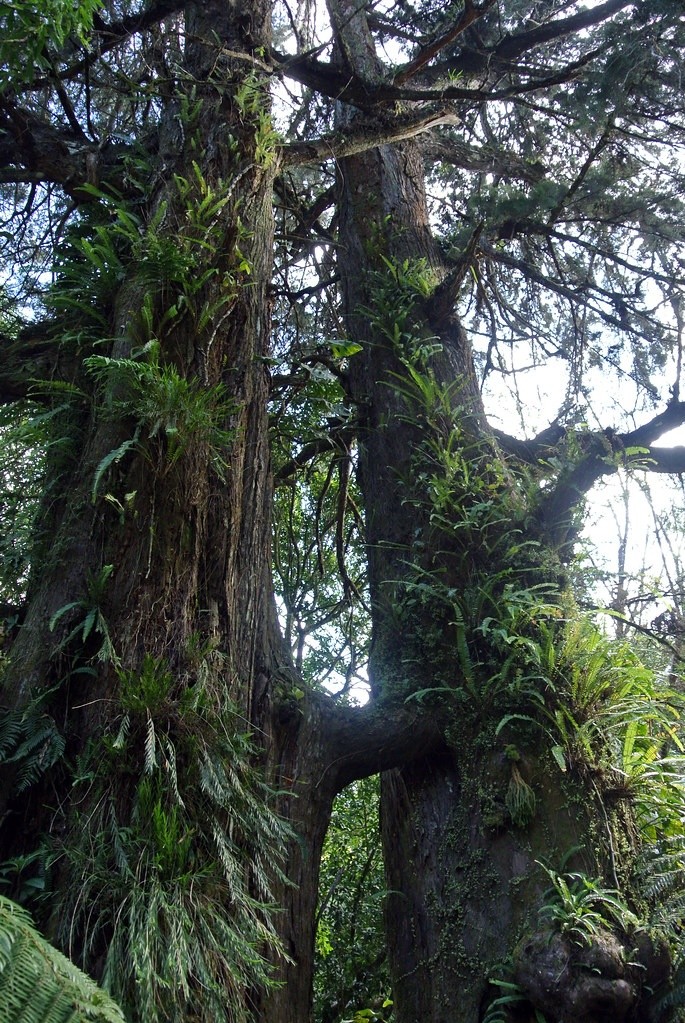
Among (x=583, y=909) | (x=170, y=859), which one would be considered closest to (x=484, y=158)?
(x=583, y=909)

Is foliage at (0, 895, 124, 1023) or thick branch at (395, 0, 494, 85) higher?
thick branch at (395, 0, 494, 85)

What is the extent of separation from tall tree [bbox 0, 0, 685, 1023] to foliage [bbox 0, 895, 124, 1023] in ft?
1.58

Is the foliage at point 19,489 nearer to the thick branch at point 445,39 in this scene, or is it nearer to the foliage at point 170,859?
the foliage at point 170,859

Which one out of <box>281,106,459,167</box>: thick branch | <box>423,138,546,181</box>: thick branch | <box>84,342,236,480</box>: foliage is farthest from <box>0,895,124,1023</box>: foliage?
<box>423,138,546,181</box>: thick branch

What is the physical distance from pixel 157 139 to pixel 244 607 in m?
2.75

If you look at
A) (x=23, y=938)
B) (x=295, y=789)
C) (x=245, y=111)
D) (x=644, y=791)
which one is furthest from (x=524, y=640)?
(x=245, y=111)

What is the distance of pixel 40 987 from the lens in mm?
1611

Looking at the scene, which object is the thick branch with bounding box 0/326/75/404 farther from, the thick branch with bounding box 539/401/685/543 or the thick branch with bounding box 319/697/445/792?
the thick branch with bounding box 539/401/685/543

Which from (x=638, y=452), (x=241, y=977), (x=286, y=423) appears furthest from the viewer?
(x=286, y=423)

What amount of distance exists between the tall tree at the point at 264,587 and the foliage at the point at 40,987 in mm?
480

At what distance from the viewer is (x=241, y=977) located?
2408mm

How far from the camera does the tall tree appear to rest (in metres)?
2.51

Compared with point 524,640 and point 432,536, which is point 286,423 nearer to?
point 432,536

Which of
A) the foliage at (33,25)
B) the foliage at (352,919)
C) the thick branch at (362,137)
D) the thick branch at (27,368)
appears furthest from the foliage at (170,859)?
the thick branch at (362,137)
